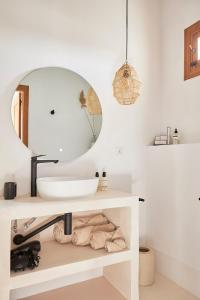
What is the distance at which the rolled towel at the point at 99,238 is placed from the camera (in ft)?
5.86

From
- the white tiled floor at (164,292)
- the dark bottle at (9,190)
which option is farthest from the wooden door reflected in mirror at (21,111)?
the white tiled floor at (164,292)

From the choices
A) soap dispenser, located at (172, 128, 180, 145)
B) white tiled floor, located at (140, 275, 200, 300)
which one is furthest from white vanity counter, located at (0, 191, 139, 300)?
soap dispenser, located at (172, 128, 180, 145)

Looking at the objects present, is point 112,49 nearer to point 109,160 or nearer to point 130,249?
point 109,160

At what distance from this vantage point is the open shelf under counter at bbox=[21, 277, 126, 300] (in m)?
1.85

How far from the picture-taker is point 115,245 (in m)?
1.74

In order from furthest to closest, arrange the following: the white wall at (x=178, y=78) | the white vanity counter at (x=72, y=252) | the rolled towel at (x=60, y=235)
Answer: the white wall at (x=178, y=78) < the rolled towel at (x=60, y=235) < the white vanity counter at (x=72, y=252)

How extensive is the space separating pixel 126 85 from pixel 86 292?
1.72 meters

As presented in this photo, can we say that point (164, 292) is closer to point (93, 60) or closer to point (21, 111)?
point (21, 111)

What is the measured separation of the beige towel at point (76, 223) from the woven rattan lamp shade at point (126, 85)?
3.40ft

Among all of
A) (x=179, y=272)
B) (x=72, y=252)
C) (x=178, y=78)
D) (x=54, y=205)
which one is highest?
(x=178, y=78)

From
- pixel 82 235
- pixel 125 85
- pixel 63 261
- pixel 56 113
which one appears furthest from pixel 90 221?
pixel 125 85

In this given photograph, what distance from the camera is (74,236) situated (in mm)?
1878

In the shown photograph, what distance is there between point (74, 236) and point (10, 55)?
148 cm

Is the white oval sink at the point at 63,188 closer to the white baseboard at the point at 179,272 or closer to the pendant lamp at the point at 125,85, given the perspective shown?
the pendant lamp at the point at 125,85
